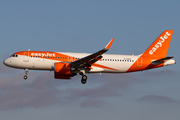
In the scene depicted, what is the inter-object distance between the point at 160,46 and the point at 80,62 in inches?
558

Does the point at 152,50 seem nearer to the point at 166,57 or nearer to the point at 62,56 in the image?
the point at 166,57

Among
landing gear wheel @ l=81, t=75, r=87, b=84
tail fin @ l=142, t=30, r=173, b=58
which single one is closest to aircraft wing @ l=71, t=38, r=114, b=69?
landing gear wheel @ l=81, t=75, r=87, b=84

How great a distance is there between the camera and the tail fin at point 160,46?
2359 inches

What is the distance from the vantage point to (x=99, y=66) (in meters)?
56.8

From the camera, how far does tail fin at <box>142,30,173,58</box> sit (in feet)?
197

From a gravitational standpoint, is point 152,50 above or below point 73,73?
above

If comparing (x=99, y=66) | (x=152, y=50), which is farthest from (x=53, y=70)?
(x=152, y=50)

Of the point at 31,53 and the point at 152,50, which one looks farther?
the point at 152,50

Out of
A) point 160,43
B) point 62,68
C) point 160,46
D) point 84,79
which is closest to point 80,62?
point 62,68

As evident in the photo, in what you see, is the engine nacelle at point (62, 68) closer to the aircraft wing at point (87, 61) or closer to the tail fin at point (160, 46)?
the aircraft wing at point (87, 61)

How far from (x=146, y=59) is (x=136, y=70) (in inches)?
90.4

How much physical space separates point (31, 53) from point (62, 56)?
459 cm

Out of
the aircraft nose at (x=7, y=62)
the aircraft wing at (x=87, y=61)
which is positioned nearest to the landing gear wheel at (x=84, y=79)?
the aircraft wing at (x=87, y=61)

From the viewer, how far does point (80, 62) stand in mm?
54656
